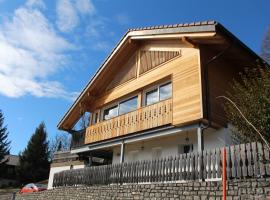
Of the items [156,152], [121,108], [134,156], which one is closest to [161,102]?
[156,152]

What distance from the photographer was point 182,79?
13.8 metres

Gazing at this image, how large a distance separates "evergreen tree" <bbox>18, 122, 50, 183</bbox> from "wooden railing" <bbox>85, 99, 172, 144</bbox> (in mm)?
23804

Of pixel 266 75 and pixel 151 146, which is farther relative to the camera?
pixel 151 146

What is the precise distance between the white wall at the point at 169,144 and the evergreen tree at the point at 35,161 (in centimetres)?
2436

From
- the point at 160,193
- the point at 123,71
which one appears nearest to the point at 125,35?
the point at 123,71

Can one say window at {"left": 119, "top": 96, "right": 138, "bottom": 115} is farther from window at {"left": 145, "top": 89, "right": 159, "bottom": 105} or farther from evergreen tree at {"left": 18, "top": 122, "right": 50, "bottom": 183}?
evergreen tree at {"left": 18, "top": 122, "right": 50, "bottom": 183}

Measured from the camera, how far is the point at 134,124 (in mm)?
16078

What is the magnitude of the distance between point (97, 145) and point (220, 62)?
8.89 meters

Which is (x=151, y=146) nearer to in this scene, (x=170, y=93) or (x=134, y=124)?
(x=134, y=124)

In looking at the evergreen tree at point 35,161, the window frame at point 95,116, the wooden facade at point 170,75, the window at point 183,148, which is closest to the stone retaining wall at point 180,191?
the wooden facade at point 170,75

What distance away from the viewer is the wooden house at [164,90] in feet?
42.1

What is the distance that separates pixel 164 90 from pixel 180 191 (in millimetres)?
6559

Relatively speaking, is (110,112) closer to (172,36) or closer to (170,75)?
(170,75)

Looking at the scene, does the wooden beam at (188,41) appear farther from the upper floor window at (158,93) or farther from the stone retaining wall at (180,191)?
the stone retaining wall at (180,191)
